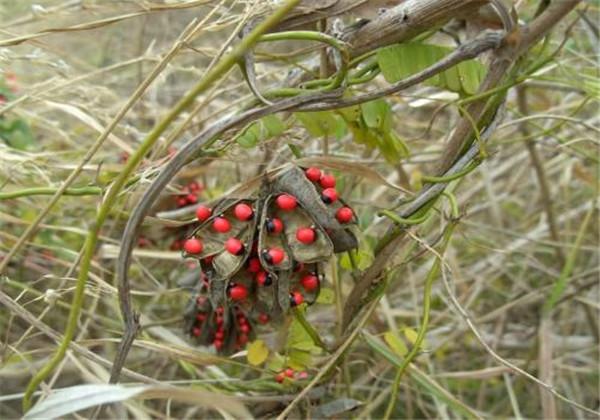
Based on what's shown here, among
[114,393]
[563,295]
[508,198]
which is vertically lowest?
[114,393]

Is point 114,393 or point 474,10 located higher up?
point 474,10

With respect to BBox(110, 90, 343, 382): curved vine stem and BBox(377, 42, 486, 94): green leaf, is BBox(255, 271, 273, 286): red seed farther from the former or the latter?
BBox(377, 42, 486, 94): green leaf

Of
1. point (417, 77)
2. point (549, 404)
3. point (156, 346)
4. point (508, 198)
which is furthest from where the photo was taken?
point (508, 198)

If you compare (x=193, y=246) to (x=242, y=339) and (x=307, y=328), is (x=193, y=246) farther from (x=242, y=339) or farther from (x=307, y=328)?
(x=242, y=339)

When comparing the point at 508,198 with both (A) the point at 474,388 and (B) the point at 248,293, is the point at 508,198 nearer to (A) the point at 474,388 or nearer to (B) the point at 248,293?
(A) the point at 474,388

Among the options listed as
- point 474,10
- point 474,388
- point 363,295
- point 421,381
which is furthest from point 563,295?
point 474,10
